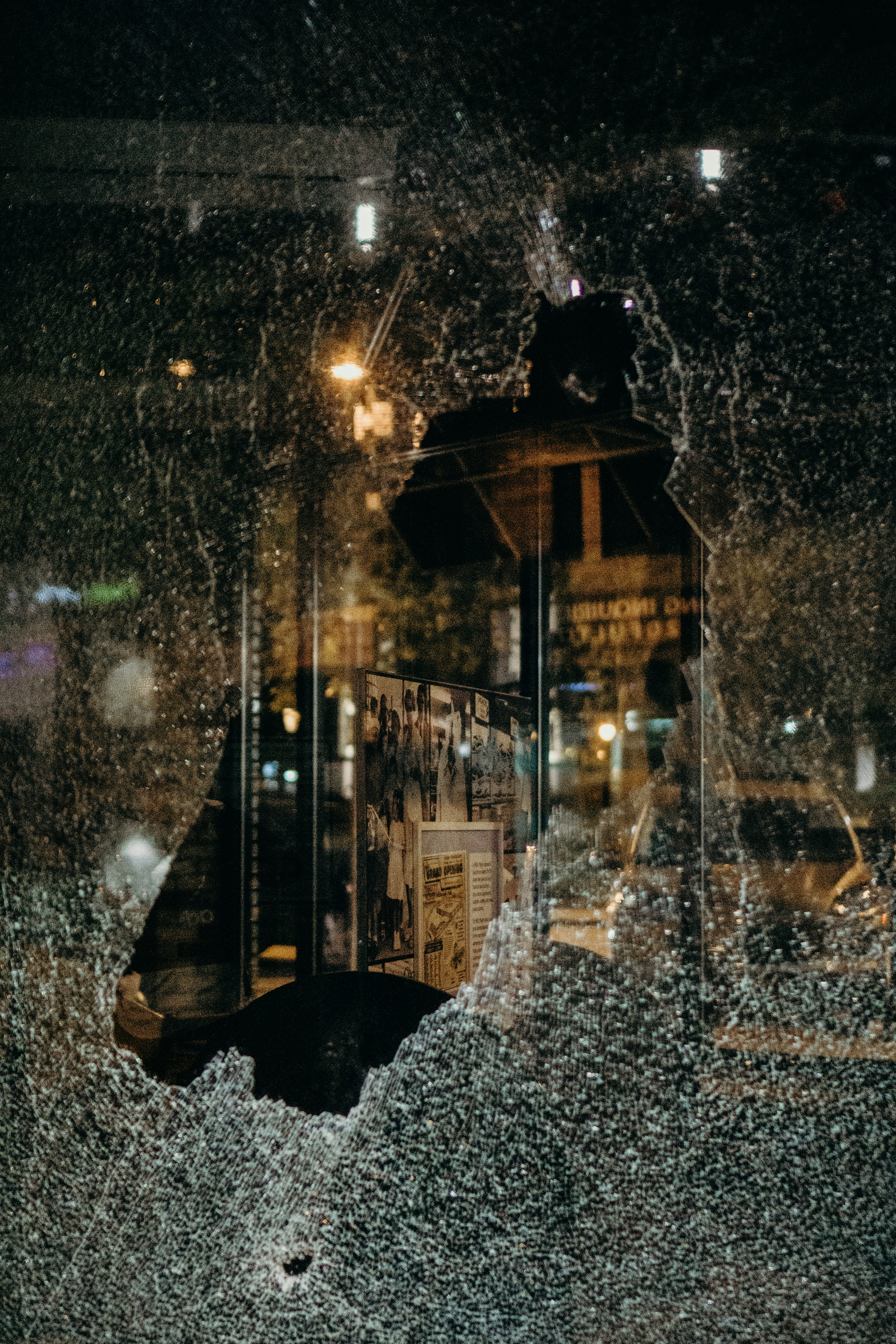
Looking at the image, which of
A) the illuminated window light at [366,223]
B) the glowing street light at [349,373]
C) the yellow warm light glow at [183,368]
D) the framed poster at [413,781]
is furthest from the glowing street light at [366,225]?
the framed poster at [413,781]

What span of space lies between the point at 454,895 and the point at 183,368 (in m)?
1.14

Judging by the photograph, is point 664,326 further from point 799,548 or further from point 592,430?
point 799,548

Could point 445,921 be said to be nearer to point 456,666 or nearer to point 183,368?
point 456,666

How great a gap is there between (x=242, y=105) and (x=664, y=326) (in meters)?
0.88

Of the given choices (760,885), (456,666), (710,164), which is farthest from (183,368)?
(760,885)

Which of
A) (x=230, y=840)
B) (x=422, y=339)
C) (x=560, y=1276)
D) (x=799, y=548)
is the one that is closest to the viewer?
(x=560, y=1276)

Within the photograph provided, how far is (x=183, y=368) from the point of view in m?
1.69

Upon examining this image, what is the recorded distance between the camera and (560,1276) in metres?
1.39

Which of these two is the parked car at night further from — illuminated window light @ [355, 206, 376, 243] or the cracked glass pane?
illuminated window light @ [355, 206, 376, 243]

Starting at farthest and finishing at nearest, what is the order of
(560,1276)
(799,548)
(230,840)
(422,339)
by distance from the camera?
(230,840) → (422,339) → (799,548) → (560,1276)

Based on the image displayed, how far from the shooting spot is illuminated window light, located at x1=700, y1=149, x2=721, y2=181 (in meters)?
1.53

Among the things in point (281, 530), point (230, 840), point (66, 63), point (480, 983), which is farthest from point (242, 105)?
point (480, 983)

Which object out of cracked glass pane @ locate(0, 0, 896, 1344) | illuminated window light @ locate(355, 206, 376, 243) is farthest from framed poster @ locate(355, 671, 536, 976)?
illuminated window light @ locate(355, 206, 376, 243)

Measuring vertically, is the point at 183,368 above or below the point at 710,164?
below
